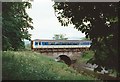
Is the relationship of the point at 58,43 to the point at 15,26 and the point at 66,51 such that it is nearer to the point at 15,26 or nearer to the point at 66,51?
the point at 66,51

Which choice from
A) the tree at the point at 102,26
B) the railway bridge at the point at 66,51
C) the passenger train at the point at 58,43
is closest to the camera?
the tree at the point at 102,26

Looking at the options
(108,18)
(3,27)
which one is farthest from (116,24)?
(3,27)

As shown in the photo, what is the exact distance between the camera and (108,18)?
6.62m

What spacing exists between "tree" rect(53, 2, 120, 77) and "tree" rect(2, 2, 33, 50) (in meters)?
7.42

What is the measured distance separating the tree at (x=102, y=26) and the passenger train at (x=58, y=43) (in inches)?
1495

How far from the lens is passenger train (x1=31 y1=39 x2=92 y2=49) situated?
4533 centimetres

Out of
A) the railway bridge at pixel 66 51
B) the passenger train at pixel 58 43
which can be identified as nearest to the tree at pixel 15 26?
the passenger train at pixel 58 43

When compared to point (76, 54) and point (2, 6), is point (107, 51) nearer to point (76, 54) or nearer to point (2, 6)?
point (2, 6)

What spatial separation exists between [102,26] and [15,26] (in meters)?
10.1

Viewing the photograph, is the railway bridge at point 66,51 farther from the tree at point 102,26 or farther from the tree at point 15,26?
the tree at point 102,26

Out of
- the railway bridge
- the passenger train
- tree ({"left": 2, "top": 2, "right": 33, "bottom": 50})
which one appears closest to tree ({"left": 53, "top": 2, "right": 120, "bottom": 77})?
tree ({"left": 2, "top": 2, "right": 33, "bottom": 50})

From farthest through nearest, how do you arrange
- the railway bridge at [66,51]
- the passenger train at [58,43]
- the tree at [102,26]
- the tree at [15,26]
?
the railway bridge at [66,51]
the passenger train at [58,43]
the tree at [15,26]
the tree at [102,26]

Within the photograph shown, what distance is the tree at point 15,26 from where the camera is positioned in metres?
14.5

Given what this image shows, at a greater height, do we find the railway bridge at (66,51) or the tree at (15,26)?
the tree at (15,26)
